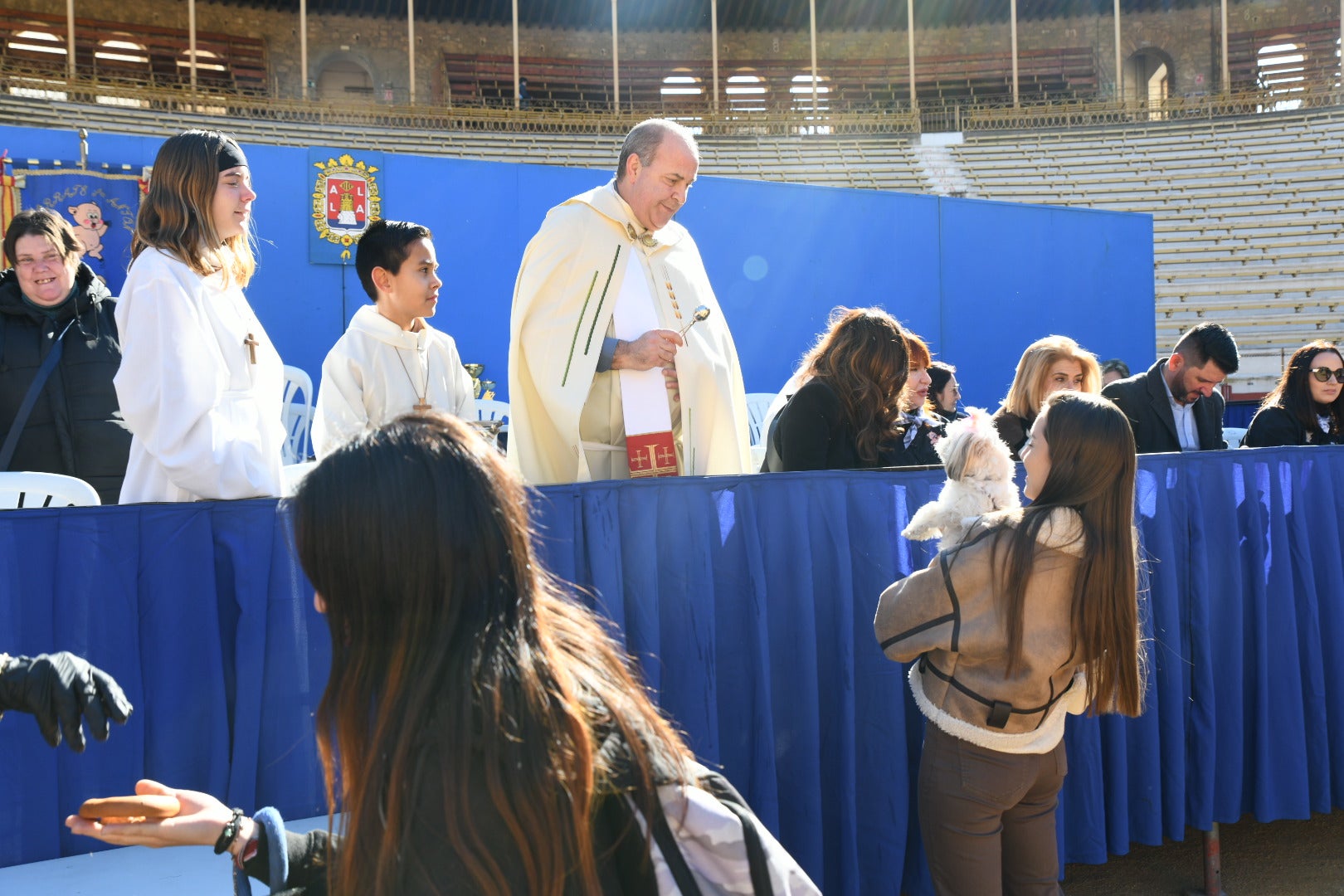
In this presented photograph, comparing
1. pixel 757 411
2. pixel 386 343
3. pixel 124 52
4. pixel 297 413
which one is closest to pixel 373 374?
pixel 386 343

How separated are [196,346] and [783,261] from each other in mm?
6829

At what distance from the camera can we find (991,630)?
7.55ft

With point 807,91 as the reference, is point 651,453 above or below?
below

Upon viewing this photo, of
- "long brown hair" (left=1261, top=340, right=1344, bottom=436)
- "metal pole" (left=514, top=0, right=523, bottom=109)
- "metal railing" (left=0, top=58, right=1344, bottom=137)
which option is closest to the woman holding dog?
"long brown hair" (left=1261, top=340, right=1344, bottom=436)

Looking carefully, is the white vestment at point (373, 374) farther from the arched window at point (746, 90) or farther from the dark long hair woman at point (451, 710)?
the arched window at point (746, 90)

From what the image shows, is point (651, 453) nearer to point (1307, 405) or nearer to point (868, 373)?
point (868, 373)

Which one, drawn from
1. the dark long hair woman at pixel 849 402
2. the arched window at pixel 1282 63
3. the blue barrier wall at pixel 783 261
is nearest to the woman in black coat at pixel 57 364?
the dark long hair woman at pixel 849 402

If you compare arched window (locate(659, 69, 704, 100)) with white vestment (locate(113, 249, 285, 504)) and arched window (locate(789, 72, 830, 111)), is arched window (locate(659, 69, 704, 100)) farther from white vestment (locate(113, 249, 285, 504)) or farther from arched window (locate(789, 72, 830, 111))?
white vestment (locate(113, 249, 285, 504))

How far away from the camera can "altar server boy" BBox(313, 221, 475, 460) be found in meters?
3.60

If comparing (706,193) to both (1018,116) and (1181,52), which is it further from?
(1181,52)

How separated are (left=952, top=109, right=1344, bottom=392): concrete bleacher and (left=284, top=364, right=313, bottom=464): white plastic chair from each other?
12.0 meters

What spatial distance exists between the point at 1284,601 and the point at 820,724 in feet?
5.30

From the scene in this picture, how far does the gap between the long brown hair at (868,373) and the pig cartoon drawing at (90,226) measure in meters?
5.48

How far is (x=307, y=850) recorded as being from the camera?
4.07 feet
